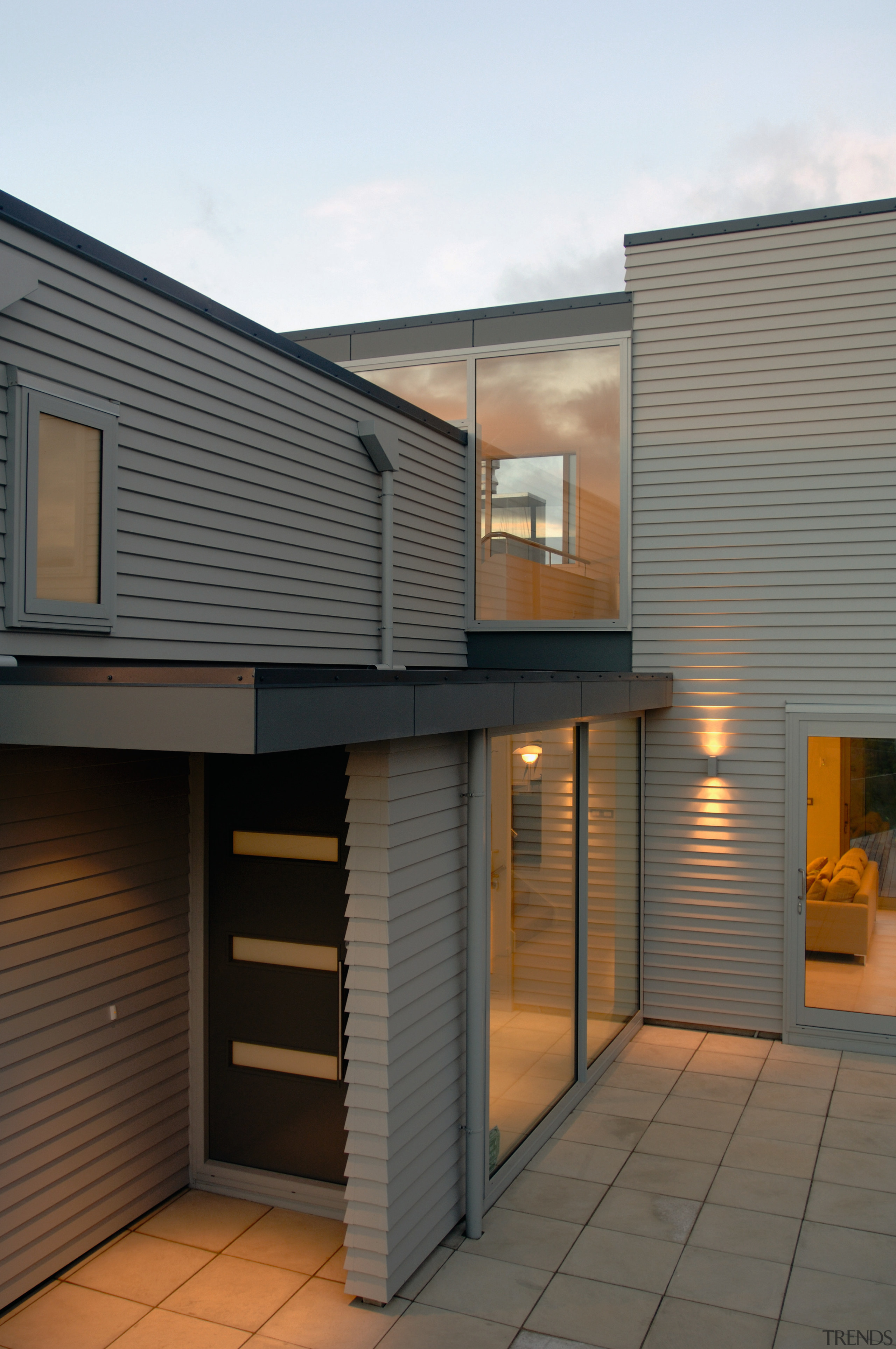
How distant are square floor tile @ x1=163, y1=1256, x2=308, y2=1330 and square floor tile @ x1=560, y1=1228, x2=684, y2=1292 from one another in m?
Answer: 1.07

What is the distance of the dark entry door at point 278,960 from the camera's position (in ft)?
13.9

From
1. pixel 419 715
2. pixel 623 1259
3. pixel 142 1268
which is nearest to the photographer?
pixel 419 715

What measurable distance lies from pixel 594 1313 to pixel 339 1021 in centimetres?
144

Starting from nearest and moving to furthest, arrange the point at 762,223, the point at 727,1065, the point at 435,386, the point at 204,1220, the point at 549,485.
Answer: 1. the point at 204,1220
2. the point at 727,1065
3. the point at 762,223
4. the point at 549,485
5. the point at 435,386

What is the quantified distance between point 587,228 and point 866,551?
66.3 metres

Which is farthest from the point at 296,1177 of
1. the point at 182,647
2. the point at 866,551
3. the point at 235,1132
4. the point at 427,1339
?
the point at 866,551

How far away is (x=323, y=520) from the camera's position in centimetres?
547

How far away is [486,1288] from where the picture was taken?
365 cm

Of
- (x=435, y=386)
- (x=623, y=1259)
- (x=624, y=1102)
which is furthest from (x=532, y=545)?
(x=623, y=1259)

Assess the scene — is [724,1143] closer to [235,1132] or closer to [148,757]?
[235,1132]

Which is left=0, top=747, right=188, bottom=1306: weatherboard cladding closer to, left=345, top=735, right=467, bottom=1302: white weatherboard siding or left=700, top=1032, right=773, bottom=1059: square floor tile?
left=345, top=735, right=467, bottom=1302: white weatherboard siding

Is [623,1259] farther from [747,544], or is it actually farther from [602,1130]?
[747,544]

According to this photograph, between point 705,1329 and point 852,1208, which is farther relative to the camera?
point 852,1208

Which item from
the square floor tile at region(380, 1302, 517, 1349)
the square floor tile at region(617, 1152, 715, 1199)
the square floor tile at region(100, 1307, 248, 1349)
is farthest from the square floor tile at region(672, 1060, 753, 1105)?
the square floor tile at region(100, 1307, 248, 1349)
